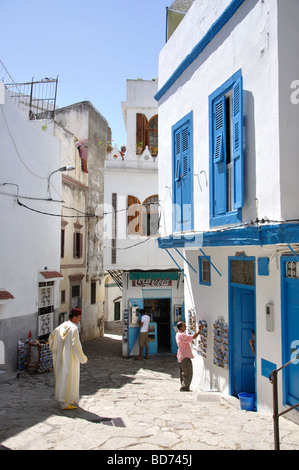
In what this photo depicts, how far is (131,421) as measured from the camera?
20.7ft

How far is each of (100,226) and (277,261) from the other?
16294 mm

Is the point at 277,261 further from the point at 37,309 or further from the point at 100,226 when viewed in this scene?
the point at 100,226

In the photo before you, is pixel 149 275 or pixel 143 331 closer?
pixel 143 331

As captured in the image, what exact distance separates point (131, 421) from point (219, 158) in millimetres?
4677

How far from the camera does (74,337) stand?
7.19m

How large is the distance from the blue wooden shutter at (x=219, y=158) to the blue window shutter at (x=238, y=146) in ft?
2.11

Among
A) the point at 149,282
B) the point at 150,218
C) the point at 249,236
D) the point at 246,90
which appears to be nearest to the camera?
the point at 249,236

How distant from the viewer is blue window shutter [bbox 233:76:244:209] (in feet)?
21.6

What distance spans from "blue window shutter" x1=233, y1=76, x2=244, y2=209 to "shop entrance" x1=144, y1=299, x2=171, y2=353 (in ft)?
34.6

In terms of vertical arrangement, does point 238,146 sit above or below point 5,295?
above

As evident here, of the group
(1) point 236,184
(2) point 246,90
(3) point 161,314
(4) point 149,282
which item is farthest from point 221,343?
(3) point 161,314

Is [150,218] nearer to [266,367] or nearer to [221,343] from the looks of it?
[221,343]

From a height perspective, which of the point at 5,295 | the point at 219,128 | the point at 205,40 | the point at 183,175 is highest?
the point at 205,40
